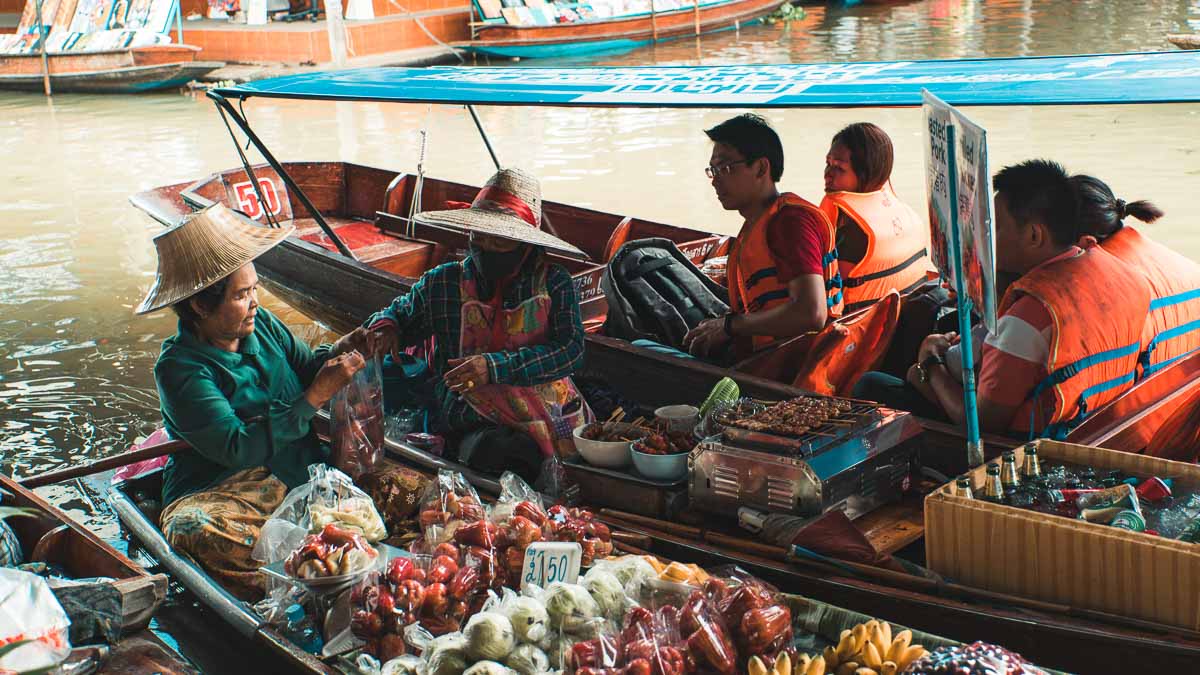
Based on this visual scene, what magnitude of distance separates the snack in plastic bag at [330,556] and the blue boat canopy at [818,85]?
179 centimetres

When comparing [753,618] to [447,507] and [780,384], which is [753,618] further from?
[780,384]

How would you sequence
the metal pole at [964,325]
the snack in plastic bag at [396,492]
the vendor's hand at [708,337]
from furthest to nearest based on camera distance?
the vendor's hand at [708,337]
the snack in plastic bag at [396,492]
the metal pole at [964,325]

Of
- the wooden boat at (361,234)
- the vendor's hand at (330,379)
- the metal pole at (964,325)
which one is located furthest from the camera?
the wooden boat at (361,234)

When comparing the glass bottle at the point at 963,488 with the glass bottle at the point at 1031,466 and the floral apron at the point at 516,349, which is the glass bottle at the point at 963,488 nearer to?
the glass bottle at the point at 1031,466

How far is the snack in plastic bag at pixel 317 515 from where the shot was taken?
2.82 m

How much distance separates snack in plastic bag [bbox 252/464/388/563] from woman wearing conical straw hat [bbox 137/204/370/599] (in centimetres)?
14

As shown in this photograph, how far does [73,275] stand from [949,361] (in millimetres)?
7085

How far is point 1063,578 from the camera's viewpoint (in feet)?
7.91

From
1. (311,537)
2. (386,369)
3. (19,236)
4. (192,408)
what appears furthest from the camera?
(19,236)

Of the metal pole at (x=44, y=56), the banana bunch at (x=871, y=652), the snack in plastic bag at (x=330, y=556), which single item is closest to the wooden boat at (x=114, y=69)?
the metal pole at (x=44, y=56)

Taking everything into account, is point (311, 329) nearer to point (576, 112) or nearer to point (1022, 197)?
point (1022, 197)

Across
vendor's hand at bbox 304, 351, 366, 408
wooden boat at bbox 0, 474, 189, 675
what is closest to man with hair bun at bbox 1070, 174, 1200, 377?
vendor's hand at bbox 304, 351, 366, 408

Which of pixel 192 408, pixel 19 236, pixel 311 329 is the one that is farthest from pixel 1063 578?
pixel 19 236

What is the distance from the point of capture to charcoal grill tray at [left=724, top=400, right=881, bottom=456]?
2738 millimetres
